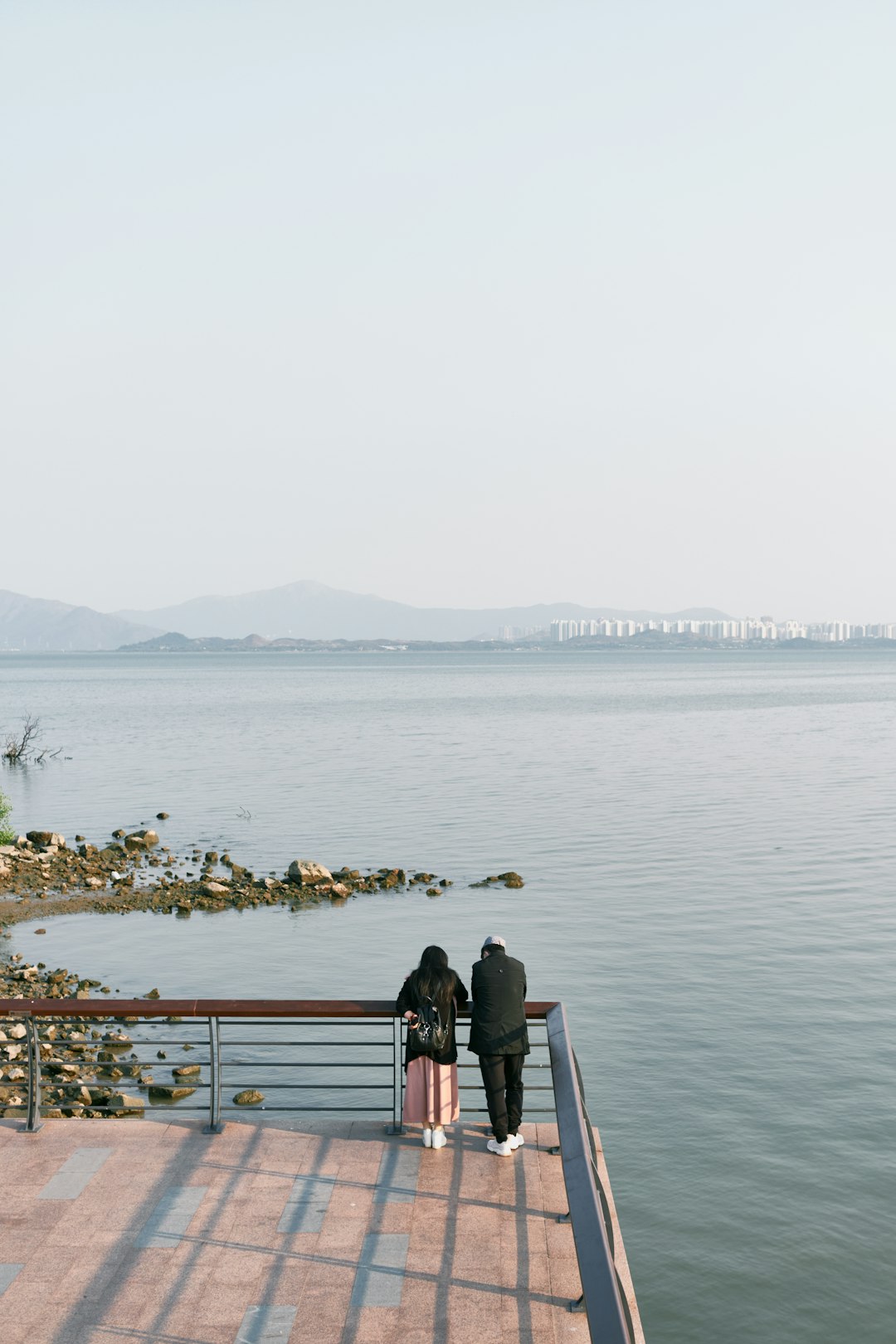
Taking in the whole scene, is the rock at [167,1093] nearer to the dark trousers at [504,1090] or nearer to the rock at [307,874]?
the dark trousers at [504,1090]

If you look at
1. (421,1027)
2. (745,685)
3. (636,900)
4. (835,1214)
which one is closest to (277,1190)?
(421,1027)

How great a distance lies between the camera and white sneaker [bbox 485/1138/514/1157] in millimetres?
10578

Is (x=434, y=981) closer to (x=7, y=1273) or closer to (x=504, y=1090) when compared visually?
(x=504, y=1090)

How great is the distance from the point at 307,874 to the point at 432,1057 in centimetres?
2787

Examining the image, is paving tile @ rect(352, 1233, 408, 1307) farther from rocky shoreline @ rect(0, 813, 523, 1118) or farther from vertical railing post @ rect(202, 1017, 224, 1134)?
rocky shoreline @ rect(0, 813, 523, 1118)

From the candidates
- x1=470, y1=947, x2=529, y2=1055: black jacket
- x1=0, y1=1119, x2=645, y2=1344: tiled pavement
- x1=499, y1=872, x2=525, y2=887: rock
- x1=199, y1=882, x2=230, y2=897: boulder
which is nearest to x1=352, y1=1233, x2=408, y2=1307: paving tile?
x1=0, y1=1119, x2=645, y2=1344: tiled pavement

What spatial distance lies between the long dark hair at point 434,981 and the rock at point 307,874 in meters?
27.8

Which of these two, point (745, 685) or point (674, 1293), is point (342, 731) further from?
point (745, 685)

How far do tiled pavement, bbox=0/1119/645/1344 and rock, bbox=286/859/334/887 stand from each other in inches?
1045

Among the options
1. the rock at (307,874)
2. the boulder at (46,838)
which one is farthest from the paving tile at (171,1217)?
the boulder at (46,838)

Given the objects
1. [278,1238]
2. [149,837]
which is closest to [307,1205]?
Answer: [278,1238]

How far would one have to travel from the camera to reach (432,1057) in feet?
34.7

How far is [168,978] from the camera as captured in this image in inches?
1102

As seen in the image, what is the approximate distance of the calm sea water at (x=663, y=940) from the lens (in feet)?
52.2
